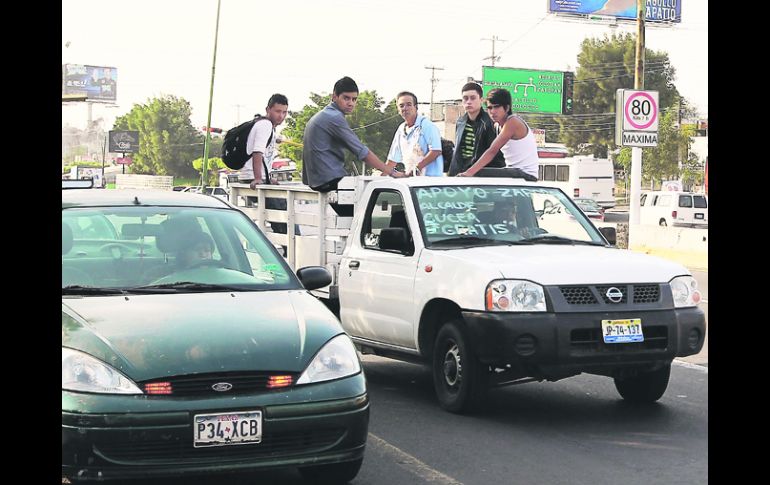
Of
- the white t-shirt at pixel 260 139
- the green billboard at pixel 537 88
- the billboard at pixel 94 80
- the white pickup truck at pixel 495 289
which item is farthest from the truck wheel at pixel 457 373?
the billboard at pixel 94 80

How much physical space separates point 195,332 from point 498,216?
12.2 ft

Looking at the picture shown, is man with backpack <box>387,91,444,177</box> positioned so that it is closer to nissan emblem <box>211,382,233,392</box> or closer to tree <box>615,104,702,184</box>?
nissan emblem <box>211,382,233,392</box>

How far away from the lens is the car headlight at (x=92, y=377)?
519cm

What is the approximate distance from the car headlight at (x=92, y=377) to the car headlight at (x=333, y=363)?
834mm

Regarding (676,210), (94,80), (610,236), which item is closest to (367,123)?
(676,210)

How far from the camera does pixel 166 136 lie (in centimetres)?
12431

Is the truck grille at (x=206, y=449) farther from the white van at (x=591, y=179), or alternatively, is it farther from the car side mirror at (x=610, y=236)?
the white van at (x=591, y=179)

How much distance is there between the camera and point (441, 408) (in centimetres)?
811

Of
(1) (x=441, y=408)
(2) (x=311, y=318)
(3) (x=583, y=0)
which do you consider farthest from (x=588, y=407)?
(3) (x=583, y=0)

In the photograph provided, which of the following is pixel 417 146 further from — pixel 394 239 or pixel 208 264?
pixel 208 264

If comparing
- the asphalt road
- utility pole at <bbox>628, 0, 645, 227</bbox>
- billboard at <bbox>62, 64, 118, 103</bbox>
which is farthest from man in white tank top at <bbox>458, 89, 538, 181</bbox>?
billboard at <bbox>62, 64, 118, 103</bbox>

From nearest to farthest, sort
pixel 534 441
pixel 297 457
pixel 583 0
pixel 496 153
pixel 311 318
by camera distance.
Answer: pixel 297 457, pixel 311 318, pixel 534 441, pixel 496 153, pixel 583 0
